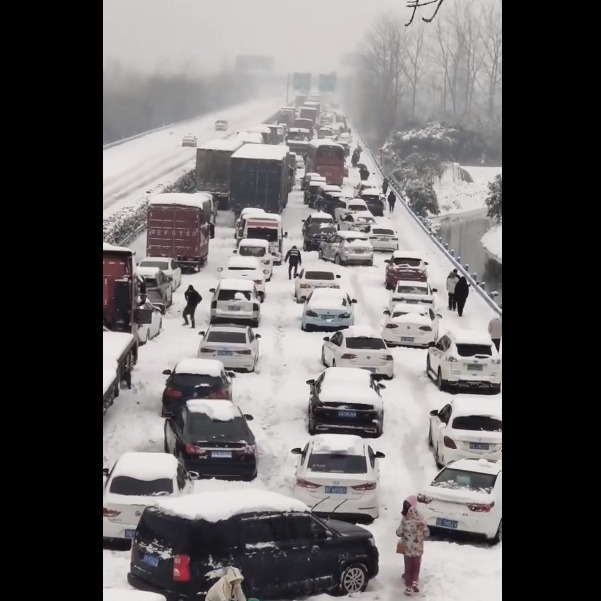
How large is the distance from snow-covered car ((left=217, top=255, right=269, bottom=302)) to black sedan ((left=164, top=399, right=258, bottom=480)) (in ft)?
52.6

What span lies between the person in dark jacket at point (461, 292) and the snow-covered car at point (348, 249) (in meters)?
8.74

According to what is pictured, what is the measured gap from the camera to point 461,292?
1315 inches

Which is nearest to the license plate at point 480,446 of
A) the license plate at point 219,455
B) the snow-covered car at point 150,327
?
the license plate at point 219,455

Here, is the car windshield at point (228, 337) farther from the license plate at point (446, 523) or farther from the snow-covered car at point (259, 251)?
the snow-covered car at point (259, 251)

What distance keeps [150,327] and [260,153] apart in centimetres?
2336

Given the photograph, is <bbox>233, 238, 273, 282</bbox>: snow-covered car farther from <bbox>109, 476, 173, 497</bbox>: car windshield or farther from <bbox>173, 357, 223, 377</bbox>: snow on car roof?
<bbox>109, 476, 173, 497</bbox>: car windshield

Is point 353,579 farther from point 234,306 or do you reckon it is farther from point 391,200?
point 391,200

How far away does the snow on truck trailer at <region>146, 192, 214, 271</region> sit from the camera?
126 ft

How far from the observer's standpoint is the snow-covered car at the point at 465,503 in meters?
14.9
